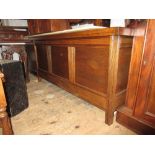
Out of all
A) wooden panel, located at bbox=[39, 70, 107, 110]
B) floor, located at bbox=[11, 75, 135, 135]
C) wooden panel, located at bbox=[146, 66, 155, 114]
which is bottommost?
floor, located at bbox=[11, 75, 135, 135]

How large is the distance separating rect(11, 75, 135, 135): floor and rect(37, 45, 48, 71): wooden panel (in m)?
0.58

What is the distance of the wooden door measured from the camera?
85 cm

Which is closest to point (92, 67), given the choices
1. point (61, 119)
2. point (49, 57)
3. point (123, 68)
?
point (123, 68)

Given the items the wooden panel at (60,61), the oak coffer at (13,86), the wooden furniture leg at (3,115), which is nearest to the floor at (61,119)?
the oak coffer at (13,86)

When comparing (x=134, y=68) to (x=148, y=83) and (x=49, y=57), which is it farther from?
(x=49, y=57)

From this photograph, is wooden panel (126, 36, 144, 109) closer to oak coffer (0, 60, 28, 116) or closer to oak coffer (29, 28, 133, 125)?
oak coffer (29, 28, 133, 125)

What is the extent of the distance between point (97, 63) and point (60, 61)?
26.0 inches

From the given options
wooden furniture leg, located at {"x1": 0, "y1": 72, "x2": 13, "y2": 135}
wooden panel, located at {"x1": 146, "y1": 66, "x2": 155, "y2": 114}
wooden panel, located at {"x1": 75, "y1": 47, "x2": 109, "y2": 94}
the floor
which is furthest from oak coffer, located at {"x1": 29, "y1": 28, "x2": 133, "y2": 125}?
wooden furniture leg, located at {"x1": 0, "y1": 72, "x2": 13, "y2": 135}

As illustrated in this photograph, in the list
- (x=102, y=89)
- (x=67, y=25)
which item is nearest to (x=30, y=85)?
(x=67, y=25)

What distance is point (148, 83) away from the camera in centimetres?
91

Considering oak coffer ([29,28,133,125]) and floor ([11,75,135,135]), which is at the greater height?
oak coffer ([29,28,133,125])

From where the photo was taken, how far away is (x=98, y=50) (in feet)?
3.60
